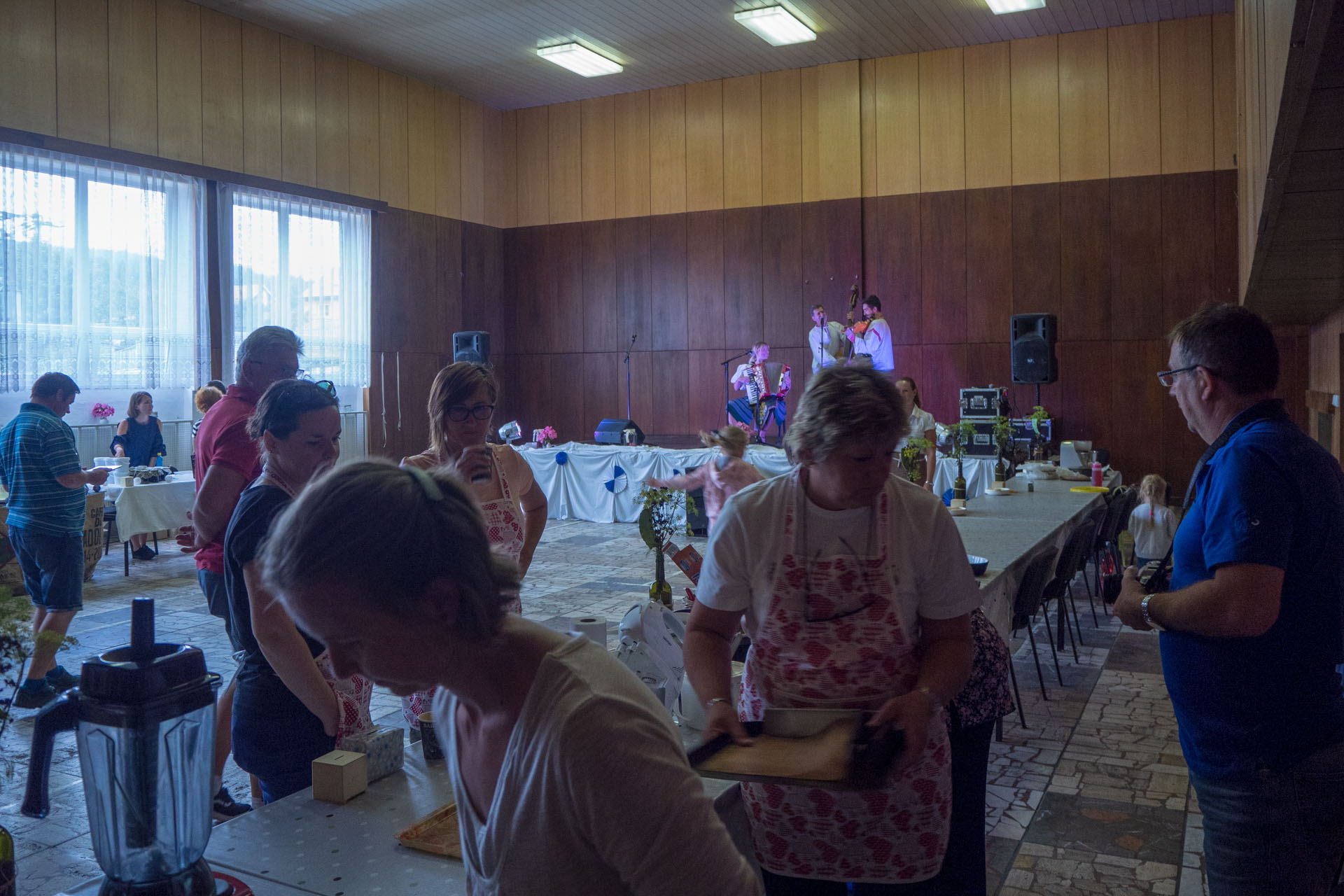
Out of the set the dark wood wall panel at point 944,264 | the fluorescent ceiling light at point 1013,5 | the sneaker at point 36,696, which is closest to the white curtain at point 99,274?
the sneaker at point 36,696

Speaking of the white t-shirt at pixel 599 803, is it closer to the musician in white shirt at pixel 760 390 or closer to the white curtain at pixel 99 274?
the white curtain at pixel 99 274

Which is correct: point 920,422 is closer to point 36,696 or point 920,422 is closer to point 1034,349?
point 1034,349

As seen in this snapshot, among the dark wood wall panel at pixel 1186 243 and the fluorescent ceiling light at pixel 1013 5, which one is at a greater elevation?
the fluorescent ceiling light at pixel 1013 5

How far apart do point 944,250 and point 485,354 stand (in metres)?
5.97

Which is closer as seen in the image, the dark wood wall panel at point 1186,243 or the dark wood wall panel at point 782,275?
the dark wood wall panel at point 1186,243

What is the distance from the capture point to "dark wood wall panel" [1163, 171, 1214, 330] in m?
11.1

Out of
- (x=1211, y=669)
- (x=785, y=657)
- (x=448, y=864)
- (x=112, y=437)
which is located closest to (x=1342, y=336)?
(x=1211, y=669)

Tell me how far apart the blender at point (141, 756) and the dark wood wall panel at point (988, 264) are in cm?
1183

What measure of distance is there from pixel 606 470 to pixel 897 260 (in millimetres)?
4869

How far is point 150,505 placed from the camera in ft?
24.3

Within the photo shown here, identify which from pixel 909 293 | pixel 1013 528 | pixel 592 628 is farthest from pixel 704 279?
pixel 592 628

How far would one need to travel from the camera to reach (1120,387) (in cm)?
1155

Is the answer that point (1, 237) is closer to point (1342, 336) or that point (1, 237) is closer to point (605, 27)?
point (605, 27)

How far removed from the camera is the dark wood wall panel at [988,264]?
1198 centimetres
